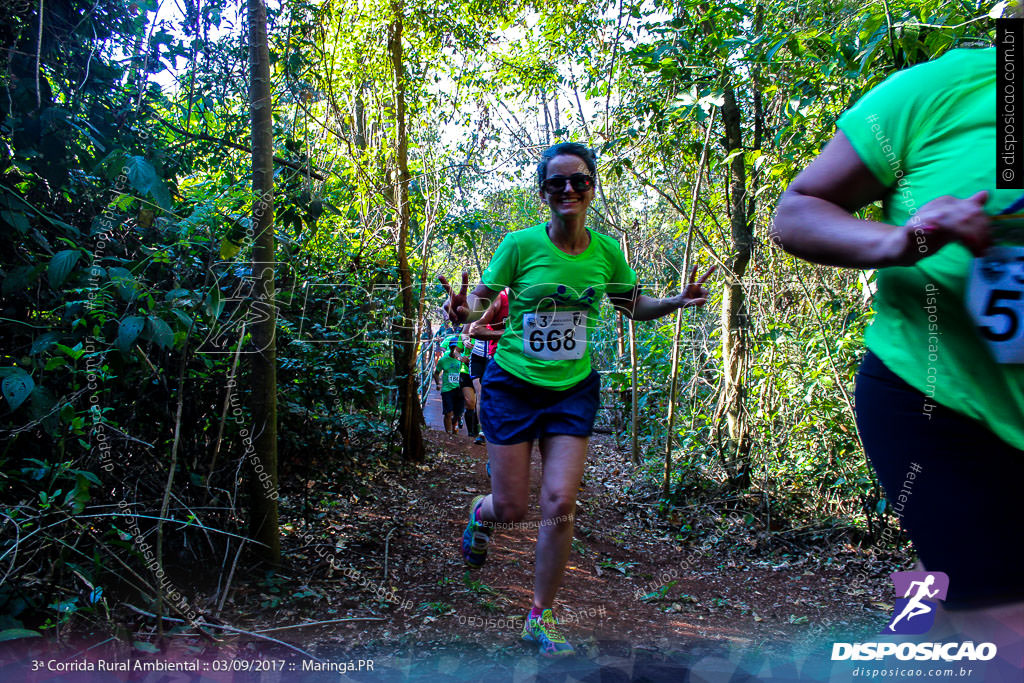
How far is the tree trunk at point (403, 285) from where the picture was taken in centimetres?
648

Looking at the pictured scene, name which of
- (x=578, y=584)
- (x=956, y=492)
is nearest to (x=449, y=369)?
(x=578, y=584)

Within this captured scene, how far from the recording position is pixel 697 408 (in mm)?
6164

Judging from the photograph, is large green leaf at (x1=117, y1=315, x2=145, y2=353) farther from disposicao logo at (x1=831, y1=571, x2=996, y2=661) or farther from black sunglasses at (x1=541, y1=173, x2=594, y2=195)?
disposicao logo at (x1=831, y1=571, x2=996, y2=661)

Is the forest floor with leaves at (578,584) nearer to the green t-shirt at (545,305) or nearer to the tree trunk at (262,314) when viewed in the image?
the tree trunk at (262,314)

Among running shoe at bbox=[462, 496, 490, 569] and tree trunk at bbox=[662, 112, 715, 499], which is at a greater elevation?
tree trunk at bbox=[662, 112, 715, 499]

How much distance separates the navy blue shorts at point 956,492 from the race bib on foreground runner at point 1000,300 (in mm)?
144

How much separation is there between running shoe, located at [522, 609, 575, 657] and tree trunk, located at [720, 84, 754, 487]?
2908 millimetres

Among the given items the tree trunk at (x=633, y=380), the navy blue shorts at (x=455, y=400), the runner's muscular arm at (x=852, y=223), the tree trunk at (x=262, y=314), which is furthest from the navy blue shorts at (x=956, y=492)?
the navy blue shorts at (x=455, y=400)

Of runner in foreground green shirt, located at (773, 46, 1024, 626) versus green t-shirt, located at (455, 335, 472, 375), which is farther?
green t-shirt, located at (455, 335, 472, 375)

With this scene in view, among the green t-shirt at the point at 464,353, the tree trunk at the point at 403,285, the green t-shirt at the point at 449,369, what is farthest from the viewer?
the green t-shirt at the point at 464,353

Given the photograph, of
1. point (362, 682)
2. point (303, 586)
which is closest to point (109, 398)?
point (303, 586)

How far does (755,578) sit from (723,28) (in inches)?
143

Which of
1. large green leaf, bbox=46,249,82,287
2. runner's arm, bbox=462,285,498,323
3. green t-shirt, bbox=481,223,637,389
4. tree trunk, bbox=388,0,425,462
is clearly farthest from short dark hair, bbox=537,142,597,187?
tree trunk, bbox=388,0,425,462

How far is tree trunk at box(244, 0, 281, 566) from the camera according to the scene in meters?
3.21
